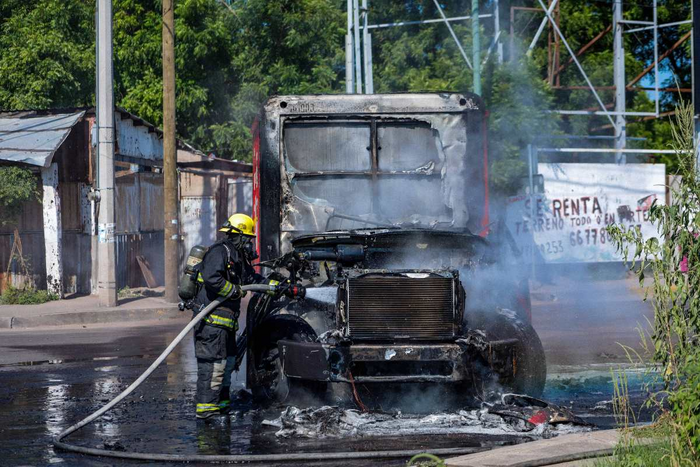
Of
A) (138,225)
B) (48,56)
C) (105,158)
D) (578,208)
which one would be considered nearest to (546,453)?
(105,158)

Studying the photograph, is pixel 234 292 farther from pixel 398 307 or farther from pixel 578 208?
pixel 578 208

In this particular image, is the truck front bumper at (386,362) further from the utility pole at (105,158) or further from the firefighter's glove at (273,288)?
the utility pole at (105,158)

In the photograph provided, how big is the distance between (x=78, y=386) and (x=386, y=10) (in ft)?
78.9

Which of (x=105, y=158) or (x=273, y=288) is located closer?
(x=273, y=288)

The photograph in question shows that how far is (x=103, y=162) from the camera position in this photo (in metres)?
16.7

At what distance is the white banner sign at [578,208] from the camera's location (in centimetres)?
2219

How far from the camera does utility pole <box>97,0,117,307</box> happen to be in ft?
54.7

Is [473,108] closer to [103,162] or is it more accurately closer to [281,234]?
[281,234]

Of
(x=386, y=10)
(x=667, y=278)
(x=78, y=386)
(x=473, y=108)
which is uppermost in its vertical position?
(x=386, y=10)

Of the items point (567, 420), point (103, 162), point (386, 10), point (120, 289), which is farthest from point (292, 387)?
point (386, 10)

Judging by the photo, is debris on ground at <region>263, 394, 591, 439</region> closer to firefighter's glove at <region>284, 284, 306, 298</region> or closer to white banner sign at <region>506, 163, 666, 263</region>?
firefighter's glove at <region>284, 284, 306, 298</region>

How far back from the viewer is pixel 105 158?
16.7 meters

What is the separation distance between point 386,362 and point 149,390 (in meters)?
3.14

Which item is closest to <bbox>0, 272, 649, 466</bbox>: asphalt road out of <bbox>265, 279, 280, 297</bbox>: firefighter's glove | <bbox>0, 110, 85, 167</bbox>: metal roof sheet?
<bbox>265, 279, 280, 297</bbox>: firefighter's glove
